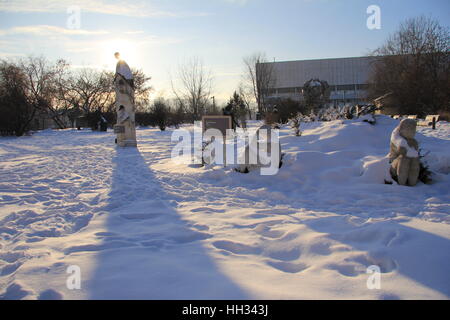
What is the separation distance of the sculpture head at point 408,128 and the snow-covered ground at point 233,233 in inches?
30.7

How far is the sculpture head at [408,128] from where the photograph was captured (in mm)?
4812

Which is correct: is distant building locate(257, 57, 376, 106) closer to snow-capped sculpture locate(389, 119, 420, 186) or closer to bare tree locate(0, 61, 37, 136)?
bare tree locate(0, 61, 37, 136)

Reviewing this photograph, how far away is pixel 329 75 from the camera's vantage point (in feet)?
179

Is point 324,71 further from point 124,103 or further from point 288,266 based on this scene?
point 288,266

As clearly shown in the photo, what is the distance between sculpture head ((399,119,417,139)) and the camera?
4.81 meters

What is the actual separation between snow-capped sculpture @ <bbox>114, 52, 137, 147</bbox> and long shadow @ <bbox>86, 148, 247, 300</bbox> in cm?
872

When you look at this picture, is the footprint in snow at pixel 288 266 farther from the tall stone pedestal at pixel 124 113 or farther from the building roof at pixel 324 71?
the building roof at pixel 324 71

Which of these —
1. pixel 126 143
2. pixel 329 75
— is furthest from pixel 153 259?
pixel 329 75

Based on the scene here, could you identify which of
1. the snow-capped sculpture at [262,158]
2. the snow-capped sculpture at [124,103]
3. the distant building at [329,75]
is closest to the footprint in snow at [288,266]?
the snow-capped sculpture at [262,158]

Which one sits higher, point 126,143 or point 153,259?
point 126,143

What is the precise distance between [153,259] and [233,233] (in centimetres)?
102

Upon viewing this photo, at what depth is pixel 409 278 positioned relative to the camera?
2174 mm
